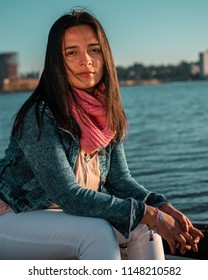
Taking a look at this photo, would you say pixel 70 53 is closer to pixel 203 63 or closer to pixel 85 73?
pixel 85 73

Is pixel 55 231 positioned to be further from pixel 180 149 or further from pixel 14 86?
pixel 14 86

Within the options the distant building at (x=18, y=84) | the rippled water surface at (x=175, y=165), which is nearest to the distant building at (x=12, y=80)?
the distant building at (x=18, y=84)

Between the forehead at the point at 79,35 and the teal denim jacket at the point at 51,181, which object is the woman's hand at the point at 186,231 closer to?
the teal denim jacket at the point at 51,181

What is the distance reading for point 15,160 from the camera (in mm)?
2279

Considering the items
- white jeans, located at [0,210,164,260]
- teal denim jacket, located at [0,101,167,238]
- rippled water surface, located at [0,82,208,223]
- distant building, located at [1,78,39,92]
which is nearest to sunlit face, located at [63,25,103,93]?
teal denim jacket, located at [0,101,167,238]

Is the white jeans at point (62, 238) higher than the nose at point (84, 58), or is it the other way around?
the nose at point (84, 58)

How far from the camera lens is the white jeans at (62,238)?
207cm

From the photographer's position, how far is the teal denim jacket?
2.14 meters

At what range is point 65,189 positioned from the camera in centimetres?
216

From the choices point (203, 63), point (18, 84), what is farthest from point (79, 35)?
point (18, 84)

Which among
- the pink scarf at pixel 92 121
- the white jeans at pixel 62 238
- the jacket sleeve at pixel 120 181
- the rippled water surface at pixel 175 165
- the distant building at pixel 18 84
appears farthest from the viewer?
the distant building at pixel 18 84

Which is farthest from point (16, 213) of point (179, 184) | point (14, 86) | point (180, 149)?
point (14, 86)

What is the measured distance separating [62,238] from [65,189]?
6.9 inches

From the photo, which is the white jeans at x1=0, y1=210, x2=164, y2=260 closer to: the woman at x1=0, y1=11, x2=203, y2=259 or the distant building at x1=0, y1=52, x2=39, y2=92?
the woman at x1=0, y1=11, x2=203, y2=259
